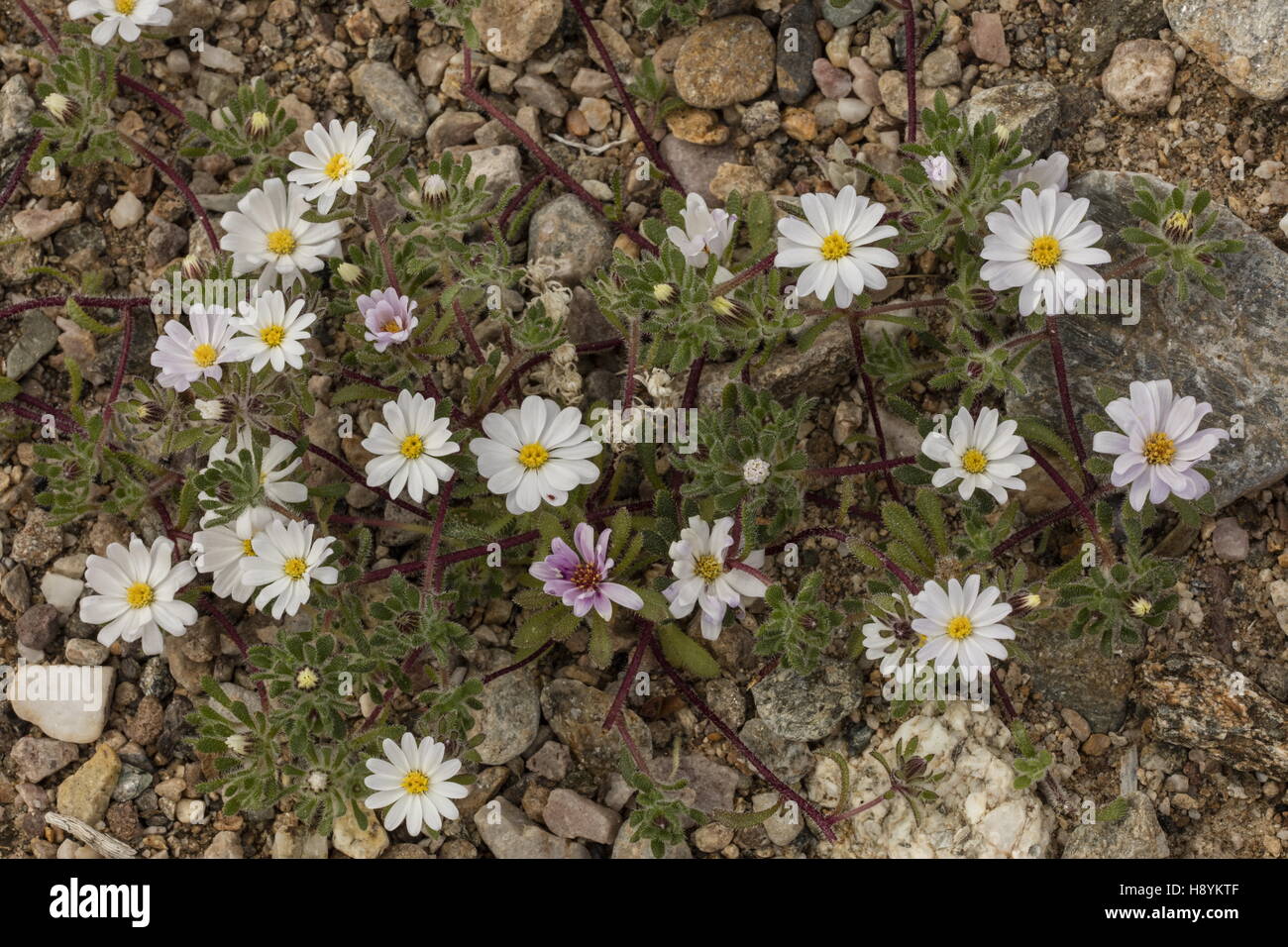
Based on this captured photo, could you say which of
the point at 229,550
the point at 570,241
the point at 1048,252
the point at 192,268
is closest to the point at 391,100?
the point at 570,241

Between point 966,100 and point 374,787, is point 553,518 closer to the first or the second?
point 374,787

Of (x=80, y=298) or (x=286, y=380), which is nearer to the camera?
(x=286, y=380)

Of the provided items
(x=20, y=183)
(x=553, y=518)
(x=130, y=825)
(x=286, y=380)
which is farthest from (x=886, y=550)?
(x=20, y=183)

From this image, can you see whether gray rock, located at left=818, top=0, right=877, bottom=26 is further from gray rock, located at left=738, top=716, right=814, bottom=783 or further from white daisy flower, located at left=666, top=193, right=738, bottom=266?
gray rock, located at left=738, top=716, right=814, bottom=783

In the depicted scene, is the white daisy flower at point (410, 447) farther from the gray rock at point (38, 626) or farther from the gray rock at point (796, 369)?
the gray rock at point (38, 626)

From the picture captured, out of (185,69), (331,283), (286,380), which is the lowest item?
(286,380)

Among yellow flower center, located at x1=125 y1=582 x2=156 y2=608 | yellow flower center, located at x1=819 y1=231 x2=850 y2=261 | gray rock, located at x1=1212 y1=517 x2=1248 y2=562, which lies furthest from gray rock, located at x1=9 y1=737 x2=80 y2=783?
gray rock, located at x1=1212 y1=517 x2=1248 y2=562

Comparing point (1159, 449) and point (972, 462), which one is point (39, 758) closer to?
point (972, 462)
